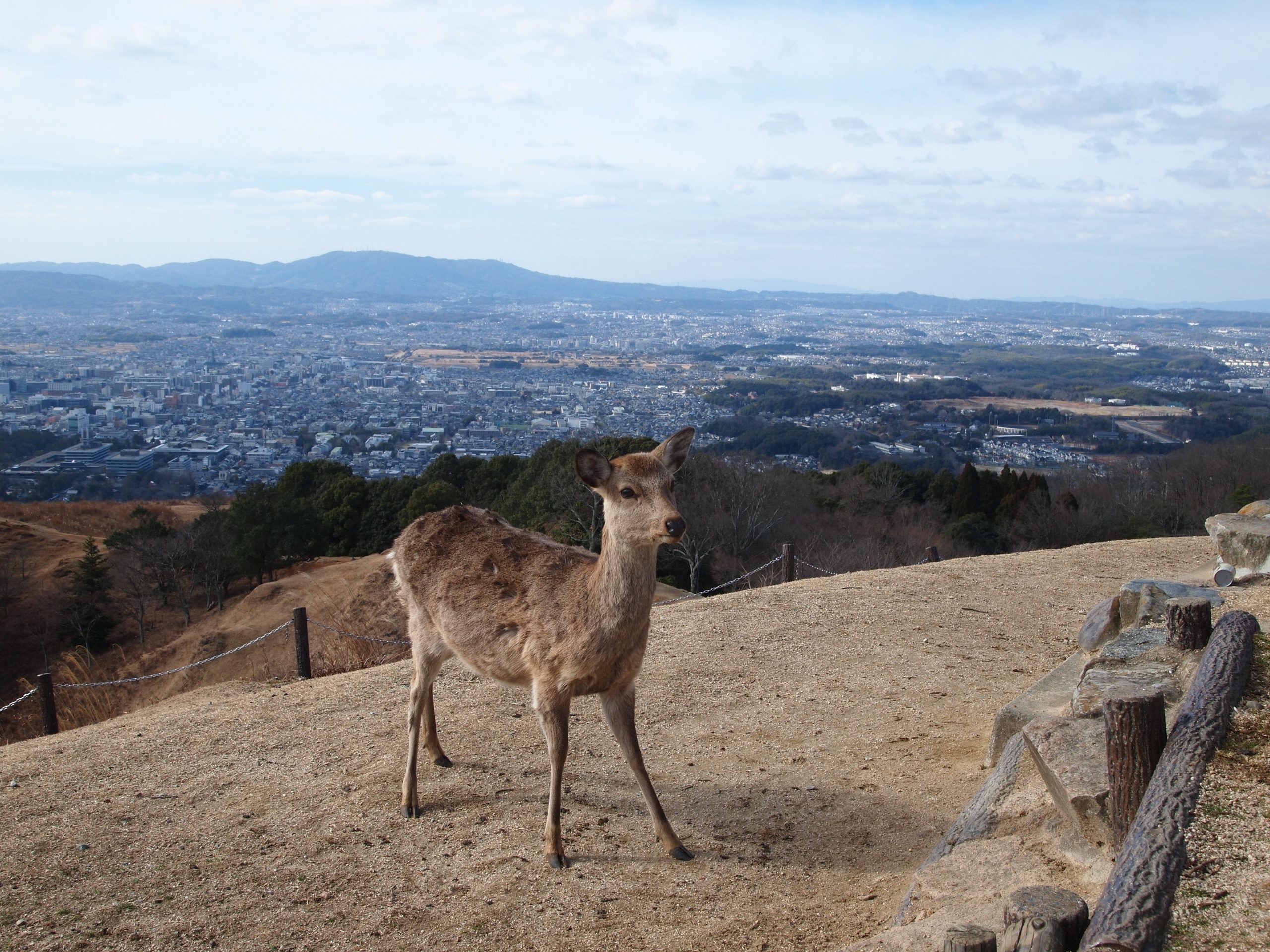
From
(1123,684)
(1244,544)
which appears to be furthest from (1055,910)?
(1244,544)

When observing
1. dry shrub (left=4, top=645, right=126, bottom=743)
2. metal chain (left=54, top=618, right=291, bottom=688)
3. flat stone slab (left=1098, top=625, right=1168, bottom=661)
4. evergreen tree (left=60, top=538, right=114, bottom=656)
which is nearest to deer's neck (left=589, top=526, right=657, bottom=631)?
flat stone slab (left=1098, top=625, right=1168, bottom=661)

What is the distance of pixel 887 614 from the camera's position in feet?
39.6

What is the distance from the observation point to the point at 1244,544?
1211cm

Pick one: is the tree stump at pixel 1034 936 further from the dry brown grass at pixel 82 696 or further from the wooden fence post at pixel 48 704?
the dry brown grass at pixel 82 696

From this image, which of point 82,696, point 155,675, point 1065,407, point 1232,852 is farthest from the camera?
point 1065,407

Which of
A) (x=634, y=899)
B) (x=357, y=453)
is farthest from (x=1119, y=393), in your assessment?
(x=634, y=899)

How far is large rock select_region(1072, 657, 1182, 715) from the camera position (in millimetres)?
6207

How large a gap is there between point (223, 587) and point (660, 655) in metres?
23.3

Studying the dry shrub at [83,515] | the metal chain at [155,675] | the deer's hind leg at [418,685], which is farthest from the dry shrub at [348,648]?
the dry shrub at [83,515]

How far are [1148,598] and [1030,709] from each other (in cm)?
246

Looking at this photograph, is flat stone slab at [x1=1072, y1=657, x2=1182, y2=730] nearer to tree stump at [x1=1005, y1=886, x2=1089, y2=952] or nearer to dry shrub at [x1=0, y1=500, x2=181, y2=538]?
tree stump at [x1=1005, y1=886, x2=1089, y2=952]

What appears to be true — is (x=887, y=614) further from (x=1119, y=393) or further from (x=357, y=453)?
(x=1119, y=393)

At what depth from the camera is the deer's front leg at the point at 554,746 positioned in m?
6.00

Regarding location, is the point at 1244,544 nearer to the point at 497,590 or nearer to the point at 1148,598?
the point at 1148,598
